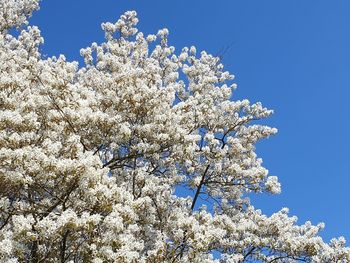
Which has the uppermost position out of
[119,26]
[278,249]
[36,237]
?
Result: [119,26]

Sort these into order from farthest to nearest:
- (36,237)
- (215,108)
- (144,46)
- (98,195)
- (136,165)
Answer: (144,46)
(215,108)
(136,165)
(98,195)
(36,237)

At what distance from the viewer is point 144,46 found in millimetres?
24875

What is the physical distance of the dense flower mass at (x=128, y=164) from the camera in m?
12.5

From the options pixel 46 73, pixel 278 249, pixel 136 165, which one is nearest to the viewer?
pixel 46 73

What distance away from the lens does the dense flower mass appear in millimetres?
12547

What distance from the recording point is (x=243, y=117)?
22453 mm

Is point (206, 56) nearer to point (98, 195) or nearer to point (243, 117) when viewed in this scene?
point (243, 117)

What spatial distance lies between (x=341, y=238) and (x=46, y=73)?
12566 mm

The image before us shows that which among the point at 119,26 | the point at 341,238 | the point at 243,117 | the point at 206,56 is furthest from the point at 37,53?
the point at 341,238

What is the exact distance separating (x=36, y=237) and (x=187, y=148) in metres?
6.60

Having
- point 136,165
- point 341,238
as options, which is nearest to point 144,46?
point 136,165

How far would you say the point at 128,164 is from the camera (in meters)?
18.9

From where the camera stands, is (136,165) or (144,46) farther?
(144,46)

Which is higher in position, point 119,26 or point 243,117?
point 119,26
